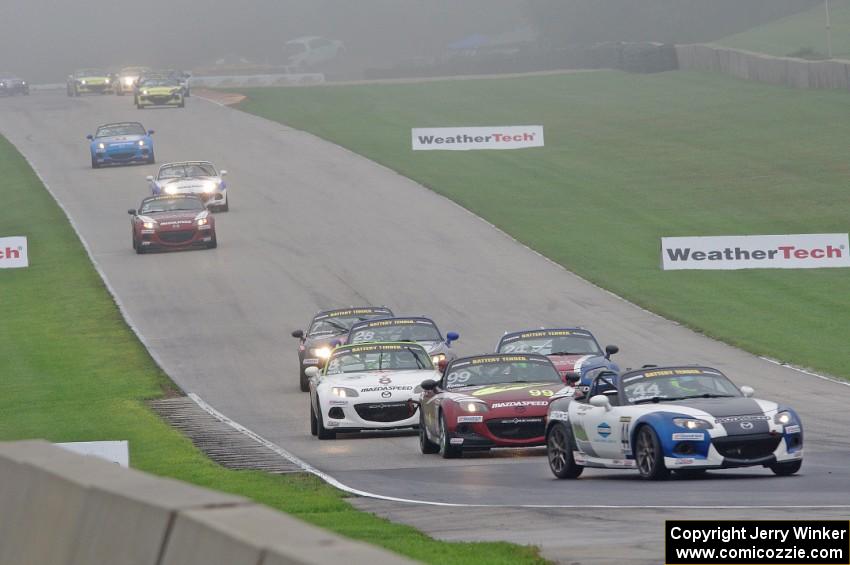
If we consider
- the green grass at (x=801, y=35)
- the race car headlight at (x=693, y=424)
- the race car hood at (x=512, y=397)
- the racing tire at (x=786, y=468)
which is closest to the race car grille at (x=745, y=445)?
the race car headlight at (x=693, y=424)

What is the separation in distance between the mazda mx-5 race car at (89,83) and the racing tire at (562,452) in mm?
72115

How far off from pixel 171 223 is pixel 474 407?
25.1m

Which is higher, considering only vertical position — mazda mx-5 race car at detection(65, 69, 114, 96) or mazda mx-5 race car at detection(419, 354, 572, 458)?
mazda mx-5 race car at detection(65, 69, 114, 96)

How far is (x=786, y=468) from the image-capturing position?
569 inches

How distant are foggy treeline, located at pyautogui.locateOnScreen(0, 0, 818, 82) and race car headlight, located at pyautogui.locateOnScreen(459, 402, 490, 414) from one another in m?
94.9

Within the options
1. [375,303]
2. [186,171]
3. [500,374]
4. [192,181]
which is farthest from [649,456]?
[186,171]

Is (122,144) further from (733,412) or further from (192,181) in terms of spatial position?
(733,412)

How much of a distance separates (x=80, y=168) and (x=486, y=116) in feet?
69.9

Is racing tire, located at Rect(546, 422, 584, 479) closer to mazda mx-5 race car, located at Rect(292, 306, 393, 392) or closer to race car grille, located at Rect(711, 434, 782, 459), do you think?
race car grille, located at Rect(711, 434, 782, 459)

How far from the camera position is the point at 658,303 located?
113 feet

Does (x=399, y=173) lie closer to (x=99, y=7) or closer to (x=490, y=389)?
(x=490, y=389)

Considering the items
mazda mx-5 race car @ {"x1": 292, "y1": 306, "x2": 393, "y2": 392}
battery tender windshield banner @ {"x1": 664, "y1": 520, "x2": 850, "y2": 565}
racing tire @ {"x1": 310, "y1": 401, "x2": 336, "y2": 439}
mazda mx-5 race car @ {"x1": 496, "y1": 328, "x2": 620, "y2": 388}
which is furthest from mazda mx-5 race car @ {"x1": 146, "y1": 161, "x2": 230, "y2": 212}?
battery tender windshield banner @ {"x1": 664, "y1": 520, "x2": 850, "y2": 565}

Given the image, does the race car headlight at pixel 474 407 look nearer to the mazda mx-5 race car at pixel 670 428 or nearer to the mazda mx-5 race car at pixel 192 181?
the mazda mx-5 race car at pixel 670 428

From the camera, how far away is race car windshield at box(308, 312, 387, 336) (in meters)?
27.0
